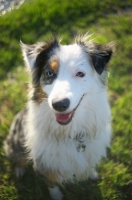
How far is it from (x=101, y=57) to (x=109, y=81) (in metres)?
2.01

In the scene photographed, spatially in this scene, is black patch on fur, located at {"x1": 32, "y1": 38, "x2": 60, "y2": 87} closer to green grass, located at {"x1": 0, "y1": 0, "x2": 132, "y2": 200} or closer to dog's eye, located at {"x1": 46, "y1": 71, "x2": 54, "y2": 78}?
dog's eye, located at {"x1": 46, "y1": 71, "x2": 54, "y2": 78}

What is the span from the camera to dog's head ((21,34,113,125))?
2.32 m

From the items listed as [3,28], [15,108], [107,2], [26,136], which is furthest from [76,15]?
[26,136]

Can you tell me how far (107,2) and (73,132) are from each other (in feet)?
12.4

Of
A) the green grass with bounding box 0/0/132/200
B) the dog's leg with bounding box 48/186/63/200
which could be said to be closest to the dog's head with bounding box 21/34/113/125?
the dog's leg with bounding box 48/186/63/200

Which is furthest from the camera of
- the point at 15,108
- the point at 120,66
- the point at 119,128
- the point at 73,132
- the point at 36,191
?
the point at 120,66

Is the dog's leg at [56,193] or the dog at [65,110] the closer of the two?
the dog at [65,110]

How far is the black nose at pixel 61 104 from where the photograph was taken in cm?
220

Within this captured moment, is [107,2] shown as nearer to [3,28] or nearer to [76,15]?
[76,15]

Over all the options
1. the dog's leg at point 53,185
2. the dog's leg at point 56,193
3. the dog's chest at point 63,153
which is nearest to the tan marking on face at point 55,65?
the dog's chest at point 63,153

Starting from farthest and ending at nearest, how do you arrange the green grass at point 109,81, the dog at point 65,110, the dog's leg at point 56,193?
the green grass at point 109,81 < the dog's leg at point 56,193 < the dog at point 65,110

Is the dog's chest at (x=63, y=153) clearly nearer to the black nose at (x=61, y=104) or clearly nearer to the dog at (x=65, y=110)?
the dog at (x=65, y=110)

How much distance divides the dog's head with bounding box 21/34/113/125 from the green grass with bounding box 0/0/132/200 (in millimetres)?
1384

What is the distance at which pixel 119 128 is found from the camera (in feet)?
13.0
